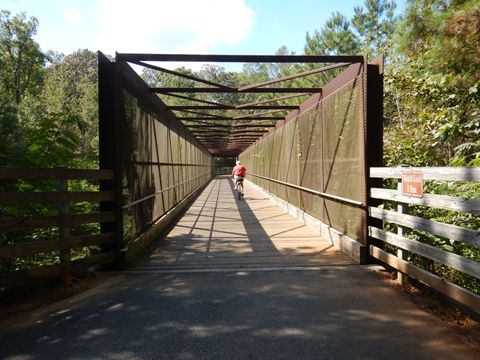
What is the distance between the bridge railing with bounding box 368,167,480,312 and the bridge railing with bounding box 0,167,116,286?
3510mm

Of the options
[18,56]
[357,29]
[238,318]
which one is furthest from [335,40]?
[18,56]

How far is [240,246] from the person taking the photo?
23.5ft

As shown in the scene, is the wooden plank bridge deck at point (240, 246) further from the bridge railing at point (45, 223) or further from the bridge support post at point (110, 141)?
the bridge railing at point (45, 223)

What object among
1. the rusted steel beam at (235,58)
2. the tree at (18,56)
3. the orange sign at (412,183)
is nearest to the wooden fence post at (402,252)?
the orange sign at (412,183)

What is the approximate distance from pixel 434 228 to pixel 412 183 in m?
0.63

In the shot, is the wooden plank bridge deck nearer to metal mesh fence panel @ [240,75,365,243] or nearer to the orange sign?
metal mesh fence panel @ [240,75,365,243]

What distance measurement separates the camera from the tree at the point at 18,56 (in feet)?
129

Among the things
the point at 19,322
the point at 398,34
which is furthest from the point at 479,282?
the point at 19,322

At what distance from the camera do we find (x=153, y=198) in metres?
8.71

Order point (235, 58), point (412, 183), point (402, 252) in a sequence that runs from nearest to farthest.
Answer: point (412, 183) → point (402, 252) → point (235, 58)

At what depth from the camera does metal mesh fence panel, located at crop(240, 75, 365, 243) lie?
6.09 meters

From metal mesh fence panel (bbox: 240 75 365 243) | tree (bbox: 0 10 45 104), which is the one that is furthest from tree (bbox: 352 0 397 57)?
tree (bbox: 0 10 45 104)

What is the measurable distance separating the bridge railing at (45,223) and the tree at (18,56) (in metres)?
37.6

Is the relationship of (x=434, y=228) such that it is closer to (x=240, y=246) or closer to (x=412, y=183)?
(x=412, y=183)
